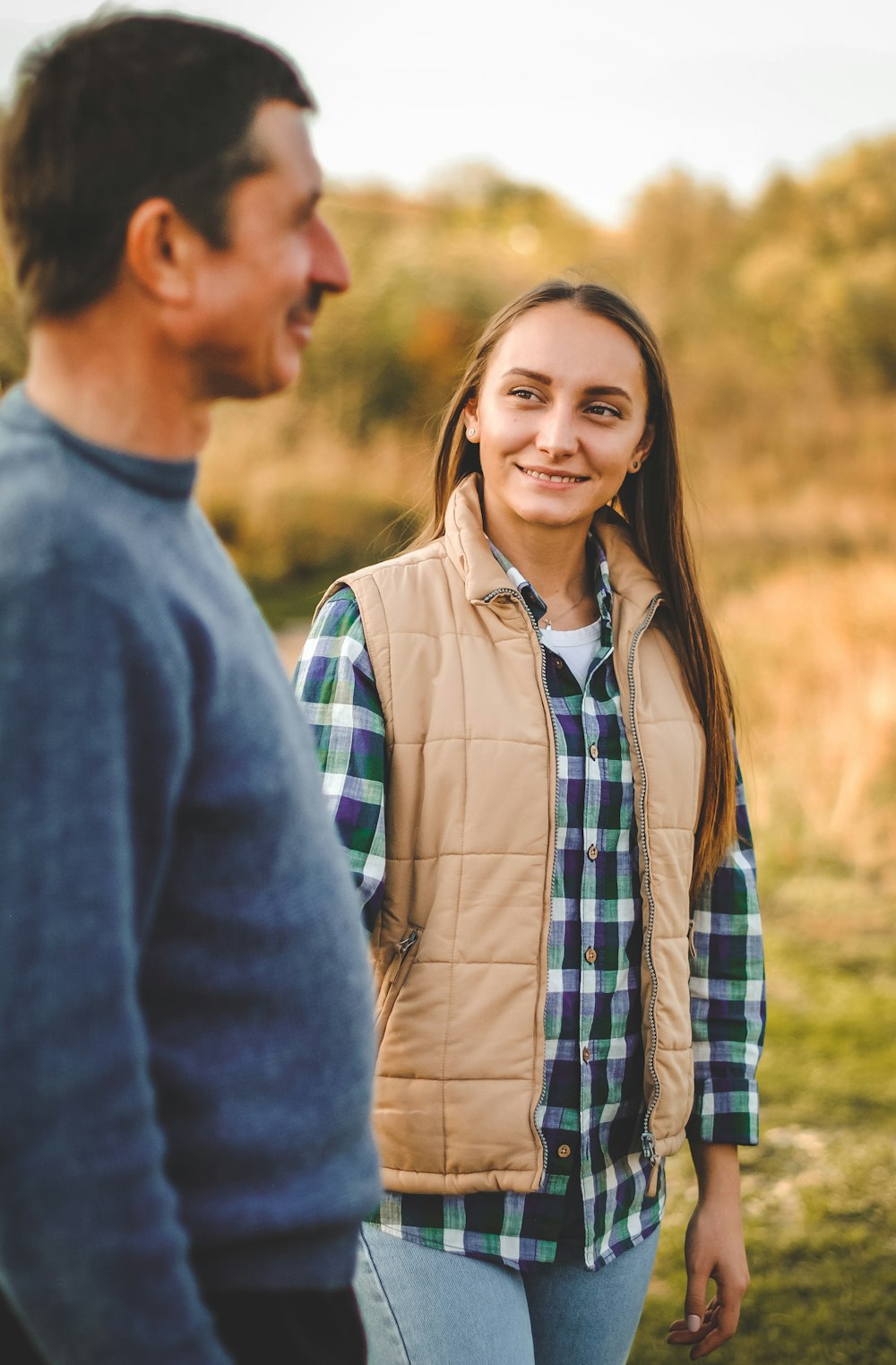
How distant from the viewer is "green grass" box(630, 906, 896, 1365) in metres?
2.94

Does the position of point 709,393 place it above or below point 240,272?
above

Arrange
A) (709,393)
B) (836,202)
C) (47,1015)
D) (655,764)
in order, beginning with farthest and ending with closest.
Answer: (836,202) < (709,393) < (655,764) < (47,1015)

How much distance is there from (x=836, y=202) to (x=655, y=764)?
21.9 meters

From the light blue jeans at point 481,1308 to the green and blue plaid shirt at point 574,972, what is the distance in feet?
0.08

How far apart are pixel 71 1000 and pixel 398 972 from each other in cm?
82

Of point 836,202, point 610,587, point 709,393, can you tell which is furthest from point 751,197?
point 610,587

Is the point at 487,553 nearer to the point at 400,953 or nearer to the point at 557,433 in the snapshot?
the point at 557,433

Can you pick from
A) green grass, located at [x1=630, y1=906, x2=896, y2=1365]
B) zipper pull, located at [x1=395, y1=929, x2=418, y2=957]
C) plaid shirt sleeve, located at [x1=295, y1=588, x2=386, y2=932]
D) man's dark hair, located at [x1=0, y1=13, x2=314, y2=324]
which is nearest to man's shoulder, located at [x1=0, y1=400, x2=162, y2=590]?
man's dark hair, located at [x1=0, y1=13, x2=314, y2=324]

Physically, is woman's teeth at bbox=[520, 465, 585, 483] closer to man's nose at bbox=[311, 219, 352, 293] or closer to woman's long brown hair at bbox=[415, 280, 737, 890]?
woman's long brown hair at bbox=[415, 280, 737, 890]

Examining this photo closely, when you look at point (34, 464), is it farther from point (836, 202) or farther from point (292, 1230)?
point (836, 202)

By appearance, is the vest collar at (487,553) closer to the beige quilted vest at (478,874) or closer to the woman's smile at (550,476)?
the beige quilted vest at (478,874)

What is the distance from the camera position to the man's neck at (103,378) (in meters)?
0.87

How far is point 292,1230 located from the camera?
950 millimetres

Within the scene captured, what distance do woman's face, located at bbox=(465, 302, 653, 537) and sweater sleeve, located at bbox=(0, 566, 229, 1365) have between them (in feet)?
3.57
